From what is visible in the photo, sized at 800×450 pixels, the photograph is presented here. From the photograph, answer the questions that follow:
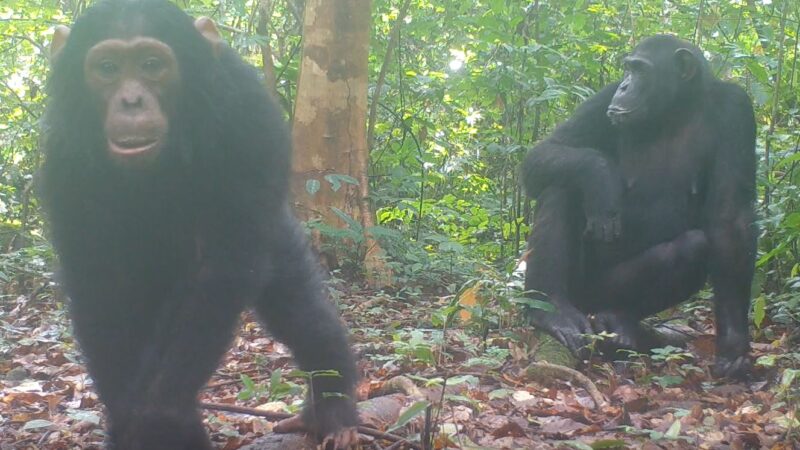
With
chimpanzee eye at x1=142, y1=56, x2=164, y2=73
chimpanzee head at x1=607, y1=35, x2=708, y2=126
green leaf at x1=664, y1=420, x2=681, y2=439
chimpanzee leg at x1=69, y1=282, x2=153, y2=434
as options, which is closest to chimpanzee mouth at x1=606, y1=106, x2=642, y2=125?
chimpanzee head at x1=607, y1=35, x2=708, y2=126

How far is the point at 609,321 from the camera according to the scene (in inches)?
238

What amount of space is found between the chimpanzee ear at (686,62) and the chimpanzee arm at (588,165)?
508 millimetres

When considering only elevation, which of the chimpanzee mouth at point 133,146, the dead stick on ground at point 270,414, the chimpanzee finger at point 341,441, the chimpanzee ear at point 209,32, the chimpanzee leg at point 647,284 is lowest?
the chimpanzee finger at point 341,441

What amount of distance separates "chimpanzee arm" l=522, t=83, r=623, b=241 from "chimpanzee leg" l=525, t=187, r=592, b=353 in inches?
4.3

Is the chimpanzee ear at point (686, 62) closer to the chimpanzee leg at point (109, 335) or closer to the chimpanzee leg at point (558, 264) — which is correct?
the chimpanzee leg at point (558, 264)

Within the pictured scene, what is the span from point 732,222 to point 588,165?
3.34ft

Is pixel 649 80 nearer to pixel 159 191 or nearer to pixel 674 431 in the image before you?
pixel 674 431

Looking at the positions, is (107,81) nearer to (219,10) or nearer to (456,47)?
(219,10)

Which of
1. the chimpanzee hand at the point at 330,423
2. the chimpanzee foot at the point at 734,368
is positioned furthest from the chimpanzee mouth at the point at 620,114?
the chimpanzee hand at the point at 330,423

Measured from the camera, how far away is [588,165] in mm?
6145

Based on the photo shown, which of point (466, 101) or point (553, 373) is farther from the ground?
point (466, 101)

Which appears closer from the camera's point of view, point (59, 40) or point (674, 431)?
point (674, 431)

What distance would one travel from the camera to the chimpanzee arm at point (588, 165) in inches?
240

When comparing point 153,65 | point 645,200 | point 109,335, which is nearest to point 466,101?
point 645,200
